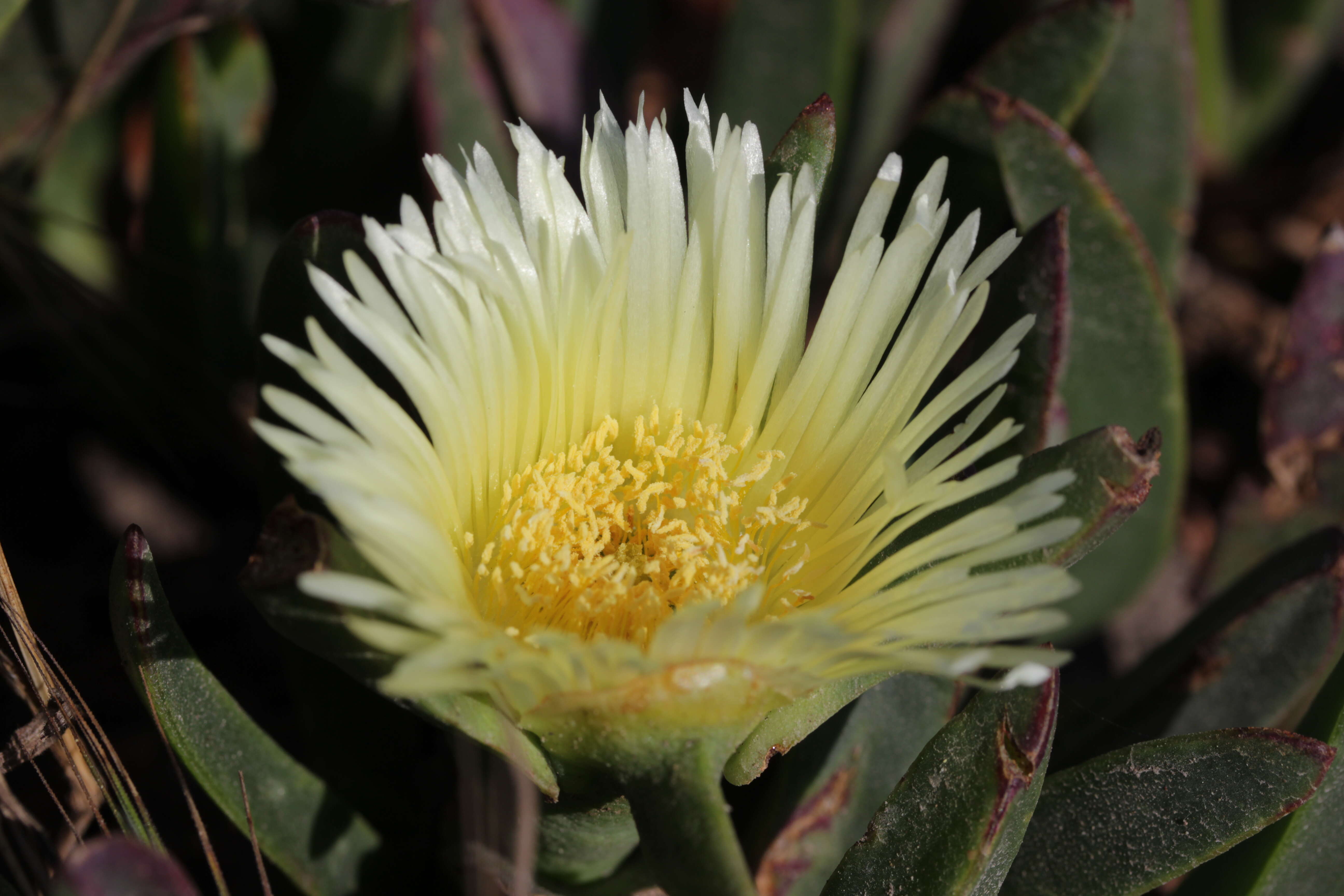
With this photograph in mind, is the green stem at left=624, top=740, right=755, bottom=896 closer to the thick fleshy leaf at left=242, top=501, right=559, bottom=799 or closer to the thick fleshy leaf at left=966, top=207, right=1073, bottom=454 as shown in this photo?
the thick fleshy leaf at left=242, top=501, right=559, bottom=799

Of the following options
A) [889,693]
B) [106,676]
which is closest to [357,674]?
[889,693]

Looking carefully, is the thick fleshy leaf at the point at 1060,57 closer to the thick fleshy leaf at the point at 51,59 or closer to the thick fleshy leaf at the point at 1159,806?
the thick fleshy leaf at the point at 1159,806

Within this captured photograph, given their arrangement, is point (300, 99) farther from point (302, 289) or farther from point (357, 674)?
point (357, 674)

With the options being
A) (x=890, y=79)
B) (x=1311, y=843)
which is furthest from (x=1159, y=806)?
(x=890, y=79)

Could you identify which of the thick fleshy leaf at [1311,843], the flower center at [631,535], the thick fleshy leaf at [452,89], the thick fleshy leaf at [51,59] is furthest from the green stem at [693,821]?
the thick fleshy leaf at [51,59]

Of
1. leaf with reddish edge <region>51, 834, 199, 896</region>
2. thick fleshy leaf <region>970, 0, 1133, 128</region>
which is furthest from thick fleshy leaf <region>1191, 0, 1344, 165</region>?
leaf with reddish edge <region>51, 834, 199, 896</region>

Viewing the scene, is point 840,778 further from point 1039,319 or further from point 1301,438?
point 1301,438

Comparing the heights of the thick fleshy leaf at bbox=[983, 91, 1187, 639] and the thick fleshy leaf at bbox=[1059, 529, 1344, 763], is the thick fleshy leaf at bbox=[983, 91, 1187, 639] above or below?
above
